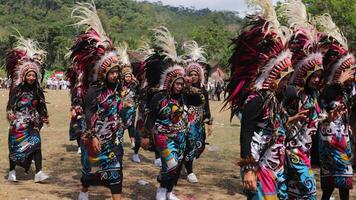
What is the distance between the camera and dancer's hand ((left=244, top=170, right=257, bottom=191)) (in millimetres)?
4391

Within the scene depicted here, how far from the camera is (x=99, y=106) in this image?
6.60 meters

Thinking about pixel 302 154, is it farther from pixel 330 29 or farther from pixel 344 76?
pixel 330 29

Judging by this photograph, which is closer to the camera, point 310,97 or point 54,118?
point 310,97

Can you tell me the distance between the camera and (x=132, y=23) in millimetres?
130875

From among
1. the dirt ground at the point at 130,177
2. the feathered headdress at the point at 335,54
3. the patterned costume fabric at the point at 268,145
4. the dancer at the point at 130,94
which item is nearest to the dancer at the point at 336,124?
the feathered headdress at the point at 335,54

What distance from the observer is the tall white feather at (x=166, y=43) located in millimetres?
7465

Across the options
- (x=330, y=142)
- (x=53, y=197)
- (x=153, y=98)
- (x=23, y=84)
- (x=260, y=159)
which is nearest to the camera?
(x=260, y=159)

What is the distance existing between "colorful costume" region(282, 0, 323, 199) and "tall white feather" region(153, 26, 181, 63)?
2180 mm

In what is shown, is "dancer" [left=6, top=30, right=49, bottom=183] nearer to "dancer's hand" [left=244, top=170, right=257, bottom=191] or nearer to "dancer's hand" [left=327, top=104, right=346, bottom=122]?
"dancer's hand" [left=327, top=104, right=346, bottom=122]

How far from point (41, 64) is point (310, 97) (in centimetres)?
480

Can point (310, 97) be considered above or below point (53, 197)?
above

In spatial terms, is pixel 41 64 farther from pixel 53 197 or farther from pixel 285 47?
pixel 285 47

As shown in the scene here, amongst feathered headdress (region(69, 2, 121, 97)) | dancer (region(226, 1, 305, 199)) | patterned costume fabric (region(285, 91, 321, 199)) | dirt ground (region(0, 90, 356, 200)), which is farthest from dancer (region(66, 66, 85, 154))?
dancer (region(226, 1, 305, 199))

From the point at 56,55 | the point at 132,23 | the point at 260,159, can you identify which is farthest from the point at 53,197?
the point at 132,23
